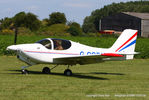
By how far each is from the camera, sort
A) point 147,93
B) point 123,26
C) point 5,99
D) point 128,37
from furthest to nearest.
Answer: point 123,26
point 128,37
point 147,93
point 5,99

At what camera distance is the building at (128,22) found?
8588 cm

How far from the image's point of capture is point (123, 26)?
306 feet

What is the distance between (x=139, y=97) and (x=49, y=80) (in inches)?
179

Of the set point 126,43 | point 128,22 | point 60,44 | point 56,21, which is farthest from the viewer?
point 56,21

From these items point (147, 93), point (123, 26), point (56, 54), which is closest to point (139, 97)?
point (147, 93)

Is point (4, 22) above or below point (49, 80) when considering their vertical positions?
above

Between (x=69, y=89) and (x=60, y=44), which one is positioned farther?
(x=60, y=44)

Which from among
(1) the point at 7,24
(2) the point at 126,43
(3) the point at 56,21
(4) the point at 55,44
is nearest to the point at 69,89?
(4) the point at 55,44

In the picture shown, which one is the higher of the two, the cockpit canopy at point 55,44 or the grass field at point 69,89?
the cockpit canopy at point 55,44

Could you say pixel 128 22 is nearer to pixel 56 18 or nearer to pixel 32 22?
pixel 56 18

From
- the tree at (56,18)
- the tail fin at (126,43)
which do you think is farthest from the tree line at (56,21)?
the tail fin at (126,43)

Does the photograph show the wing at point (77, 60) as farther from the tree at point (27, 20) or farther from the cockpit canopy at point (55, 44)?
the tree at point (27, 20)

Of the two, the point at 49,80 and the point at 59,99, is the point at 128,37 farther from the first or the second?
the point at 59,99

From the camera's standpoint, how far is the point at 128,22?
9188cm
